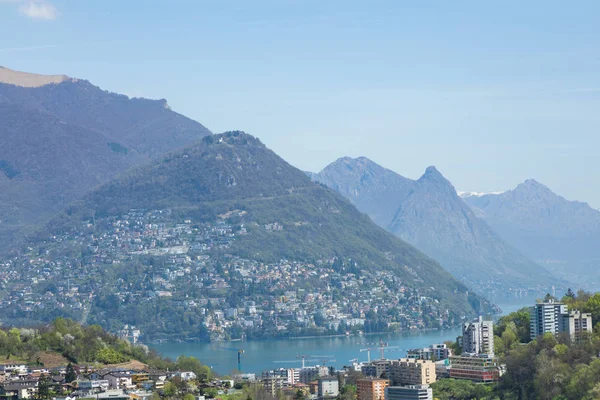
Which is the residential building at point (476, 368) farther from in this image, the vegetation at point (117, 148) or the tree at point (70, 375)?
the vegetation at point (117, 148)

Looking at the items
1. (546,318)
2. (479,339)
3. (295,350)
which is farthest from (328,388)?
(295,350)

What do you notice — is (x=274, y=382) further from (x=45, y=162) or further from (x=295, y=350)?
(x=45, y=162)

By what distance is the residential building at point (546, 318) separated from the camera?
212 feet

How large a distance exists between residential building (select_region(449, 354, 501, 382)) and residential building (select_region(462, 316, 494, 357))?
46.3 inches

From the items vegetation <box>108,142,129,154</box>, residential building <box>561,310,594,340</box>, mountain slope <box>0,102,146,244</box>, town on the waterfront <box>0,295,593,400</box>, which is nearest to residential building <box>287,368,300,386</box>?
town on the waterfront <box>0,295,593,400</box>

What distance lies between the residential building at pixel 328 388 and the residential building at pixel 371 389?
1.50m

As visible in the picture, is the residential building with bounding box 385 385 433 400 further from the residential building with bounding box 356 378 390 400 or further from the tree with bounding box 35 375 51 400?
the tree with bounding box 35 375 51 400

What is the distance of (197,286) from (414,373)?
232 feet

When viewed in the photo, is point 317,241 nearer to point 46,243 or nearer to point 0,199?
point 46,243

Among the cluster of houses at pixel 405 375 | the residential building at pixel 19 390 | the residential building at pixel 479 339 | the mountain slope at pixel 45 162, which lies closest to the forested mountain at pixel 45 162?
the mountain slope at pixel 45 162

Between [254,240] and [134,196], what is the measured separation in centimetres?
1840

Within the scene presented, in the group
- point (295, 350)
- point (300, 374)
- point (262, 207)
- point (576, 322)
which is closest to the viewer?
point (576, 322)

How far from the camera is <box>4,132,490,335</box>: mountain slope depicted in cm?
13175

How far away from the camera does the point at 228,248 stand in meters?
141
